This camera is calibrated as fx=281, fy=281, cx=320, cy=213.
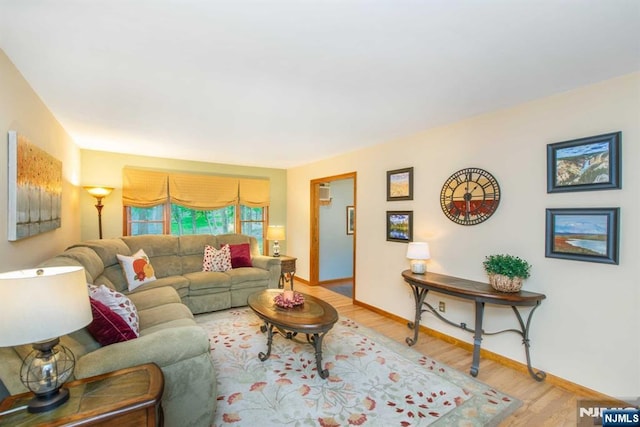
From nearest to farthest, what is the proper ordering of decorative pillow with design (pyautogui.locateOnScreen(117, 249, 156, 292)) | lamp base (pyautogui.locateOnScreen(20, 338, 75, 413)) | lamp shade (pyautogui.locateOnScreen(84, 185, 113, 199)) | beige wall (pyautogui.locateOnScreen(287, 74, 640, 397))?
lamp base (pyautogui.locateOnScreen(20, 338, 75, 413)) < beige wall (pyautogui.locateOnScreen(287, 74, 640, 397)) < decorative pillow with design (pyautogui.locateOnScreen(117, 249, 156, 292)) < lamp shade (pyautogui.locateOnScreen(84, 185, 113, 199))

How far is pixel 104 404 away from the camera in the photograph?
46.2 inches

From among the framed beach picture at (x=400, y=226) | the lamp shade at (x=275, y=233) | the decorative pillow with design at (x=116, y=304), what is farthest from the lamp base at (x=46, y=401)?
the lamp shade at (x=275, y=233)

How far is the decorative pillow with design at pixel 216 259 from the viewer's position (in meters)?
4.28

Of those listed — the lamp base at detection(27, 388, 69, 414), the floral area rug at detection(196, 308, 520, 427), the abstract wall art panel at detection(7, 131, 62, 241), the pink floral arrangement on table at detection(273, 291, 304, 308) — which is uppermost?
the abstract wall art panel at detection(7, 131, 62, 241)

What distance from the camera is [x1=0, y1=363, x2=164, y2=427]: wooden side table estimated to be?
3.60 feet

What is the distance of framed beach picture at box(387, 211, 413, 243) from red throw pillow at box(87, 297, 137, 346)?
300cm

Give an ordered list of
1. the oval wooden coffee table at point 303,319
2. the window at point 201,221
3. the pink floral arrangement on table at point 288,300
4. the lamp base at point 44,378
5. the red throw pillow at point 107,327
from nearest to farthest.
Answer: the lamp base at point 44,378 → the red throw pillow at point 107,327 → the oval wooden coffee table at point 303,319 → the pink floral arrangement on table at point 288,300 → the window at point 201,221

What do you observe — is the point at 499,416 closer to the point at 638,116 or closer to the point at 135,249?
the point at 638,116

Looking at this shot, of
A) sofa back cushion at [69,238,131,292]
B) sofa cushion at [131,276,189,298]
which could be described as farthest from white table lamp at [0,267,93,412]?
sofa cushion at [131,276,189,298]

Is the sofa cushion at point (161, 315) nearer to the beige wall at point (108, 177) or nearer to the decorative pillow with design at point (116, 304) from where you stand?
the decorative pillow with design at point (116, 304)

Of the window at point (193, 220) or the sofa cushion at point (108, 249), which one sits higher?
the window at point (193, 220)

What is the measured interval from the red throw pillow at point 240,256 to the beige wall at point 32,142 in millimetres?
2040

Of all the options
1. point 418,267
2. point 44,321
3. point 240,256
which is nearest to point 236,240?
point 240,256

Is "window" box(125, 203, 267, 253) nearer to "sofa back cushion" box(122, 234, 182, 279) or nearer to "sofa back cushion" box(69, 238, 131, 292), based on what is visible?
"sofa back cushion" box(122, 234, 182, 279)
